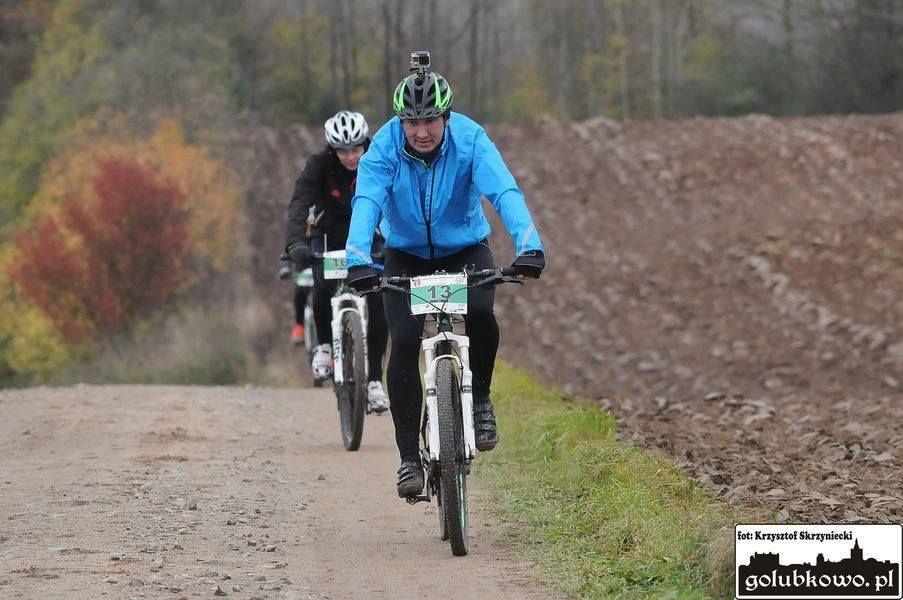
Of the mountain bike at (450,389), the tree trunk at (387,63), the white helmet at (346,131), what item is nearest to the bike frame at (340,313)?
the white helmet at (346,131)

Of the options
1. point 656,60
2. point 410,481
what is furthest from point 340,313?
point 656,60

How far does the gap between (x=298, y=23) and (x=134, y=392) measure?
4723cm

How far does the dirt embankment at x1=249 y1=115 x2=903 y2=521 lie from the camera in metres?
10.2

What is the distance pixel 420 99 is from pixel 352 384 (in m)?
4.00

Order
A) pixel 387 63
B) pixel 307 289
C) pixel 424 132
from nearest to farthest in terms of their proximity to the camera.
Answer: pixel 424 132, pixel 307 289, pixel 387 63

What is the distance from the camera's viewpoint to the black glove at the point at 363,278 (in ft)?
21.6

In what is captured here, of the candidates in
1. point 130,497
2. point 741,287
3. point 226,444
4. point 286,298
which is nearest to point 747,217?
point 741,287

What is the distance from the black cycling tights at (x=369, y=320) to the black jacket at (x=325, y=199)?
0.27 metres

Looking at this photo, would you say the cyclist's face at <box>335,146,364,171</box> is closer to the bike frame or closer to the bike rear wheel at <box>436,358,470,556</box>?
the bike frame

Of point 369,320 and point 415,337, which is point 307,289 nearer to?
point 369,320

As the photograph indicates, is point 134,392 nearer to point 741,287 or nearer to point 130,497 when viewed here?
point 130,497

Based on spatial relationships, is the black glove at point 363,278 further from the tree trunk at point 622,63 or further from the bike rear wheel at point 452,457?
the tree trunk at point 622,63

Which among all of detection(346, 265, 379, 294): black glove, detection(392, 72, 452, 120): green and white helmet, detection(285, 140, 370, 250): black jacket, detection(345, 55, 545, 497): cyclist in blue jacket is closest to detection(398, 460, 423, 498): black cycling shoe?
detection(345, 55, 545, 497): cyclist in blue jacket

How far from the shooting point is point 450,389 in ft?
Result: 21.8
